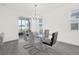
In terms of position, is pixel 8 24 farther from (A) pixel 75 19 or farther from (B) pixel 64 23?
(A) pixel 75 19

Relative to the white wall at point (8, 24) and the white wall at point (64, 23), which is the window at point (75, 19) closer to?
the white wall at point (64, 23)

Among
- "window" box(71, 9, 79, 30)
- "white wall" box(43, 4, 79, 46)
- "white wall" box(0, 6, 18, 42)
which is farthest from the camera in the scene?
"white wall" box(0, 6, 18, 42)

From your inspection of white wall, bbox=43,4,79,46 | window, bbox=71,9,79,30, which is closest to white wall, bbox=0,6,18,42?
white wall, bbox=43,4,79,46

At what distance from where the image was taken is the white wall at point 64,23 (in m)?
4.83

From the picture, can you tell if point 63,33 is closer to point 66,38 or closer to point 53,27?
point 66,38

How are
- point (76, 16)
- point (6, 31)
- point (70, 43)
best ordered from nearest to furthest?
point (76, 16)
point (70, 43)
point (6, 31)

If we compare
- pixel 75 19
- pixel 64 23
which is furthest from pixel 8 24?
pixel 75 19

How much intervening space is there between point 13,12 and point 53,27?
3621 mm

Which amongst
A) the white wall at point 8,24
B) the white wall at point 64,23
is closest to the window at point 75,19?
the white wall at point 64,23

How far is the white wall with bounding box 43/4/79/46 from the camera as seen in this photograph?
4.83 m

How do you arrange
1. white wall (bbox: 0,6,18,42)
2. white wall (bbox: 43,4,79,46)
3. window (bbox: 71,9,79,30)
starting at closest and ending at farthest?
window (bbox: 71,9,79,30)
white wall (bbox: 43,4,79,46)
white wall (bbox: 0,6,18,42)

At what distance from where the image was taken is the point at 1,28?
214 inches

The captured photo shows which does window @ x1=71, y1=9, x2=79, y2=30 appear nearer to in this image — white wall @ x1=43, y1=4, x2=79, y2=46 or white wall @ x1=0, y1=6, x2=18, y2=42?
white wall @ x1=43, y1=4, x2=79, y2=46

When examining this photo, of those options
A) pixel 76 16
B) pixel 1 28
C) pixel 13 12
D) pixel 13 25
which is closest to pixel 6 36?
pixel 1 28
